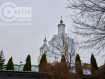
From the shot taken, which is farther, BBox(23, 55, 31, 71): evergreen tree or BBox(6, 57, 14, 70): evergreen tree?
BBox(23, 55, 31, 71): evergreen tree

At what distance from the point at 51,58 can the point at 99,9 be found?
80.9 feet

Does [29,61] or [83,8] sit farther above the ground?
[83,8]

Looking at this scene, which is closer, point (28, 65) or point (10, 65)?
point (10, 65)

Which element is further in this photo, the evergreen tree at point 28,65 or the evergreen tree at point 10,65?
the evergreen tree at point 28,65

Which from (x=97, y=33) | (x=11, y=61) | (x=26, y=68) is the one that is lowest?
(x=26, y=68)

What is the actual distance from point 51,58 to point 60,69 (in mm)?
19847

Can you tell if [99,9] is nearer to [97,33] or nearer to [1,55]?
[97,33]

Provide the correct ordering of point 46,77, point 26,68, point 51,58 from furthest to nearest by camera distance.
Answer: point 51,58
point 26,68
point 46,77

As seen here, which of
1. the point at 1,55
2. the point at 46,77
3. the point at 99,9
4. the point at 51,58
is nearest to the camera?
the point at 99,9

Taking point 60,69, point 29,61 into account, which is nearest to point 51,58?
point 29,61

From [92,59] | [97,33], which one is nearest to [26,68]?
[92,59]

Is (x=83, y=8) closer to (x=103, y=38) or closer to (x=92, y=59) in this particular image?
(x=103, y=38)

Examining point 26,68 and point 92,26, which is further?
point 26,68

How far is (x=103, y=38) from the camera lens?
4465 mm
